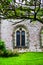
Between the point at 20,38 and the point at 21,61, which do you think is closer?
the point at 21,61

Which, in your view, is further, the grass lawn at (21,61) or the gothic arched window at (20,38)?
the gothic arched window at (20,38)

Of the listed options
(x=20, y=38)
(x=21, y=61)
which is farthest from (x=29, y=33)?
(x=21, y=61)

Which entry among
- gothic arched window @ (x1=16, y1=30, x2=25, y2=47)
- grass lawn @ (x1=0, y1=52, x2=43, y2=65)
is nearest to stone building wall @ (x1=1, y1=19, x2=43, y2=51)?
gothic arched window @ (x1=16, y1=30, x2=25, y2=47)

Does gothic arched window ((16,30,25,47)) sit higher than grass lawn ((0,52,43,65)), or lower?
lower

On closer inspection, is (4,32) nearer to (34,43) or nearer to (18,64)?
(34,43)

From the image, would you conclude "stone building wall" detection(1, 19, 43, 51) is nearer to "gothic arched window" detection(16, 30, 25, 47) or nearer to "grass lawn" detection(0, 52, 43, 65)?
"gothic arched window" detection(16, 30, 25, 47)

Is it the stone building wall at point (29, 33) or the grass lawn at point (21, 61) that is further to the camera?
the stone building wall at point (29, 33)

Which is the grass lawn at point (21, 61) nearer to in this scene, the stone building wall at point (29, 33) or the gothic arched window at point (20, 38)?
the stone building wall at point (29, 33)

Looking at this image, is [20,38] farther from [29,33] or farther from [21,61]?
[21,61]

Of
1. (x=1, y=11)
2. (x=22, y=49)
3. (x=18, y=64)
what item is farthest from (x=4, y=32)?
(x=1, y=11)

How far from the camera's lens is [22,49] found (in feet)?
72.0

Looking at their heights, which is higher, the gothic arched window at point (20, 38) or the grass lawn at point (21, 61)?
the grass lawn at point (21, 61)

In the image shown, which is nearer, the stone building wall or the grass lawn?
the grass lawn

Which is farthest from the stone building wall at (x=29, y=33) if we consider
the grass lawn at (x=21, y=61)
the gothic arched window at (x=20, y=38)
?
the grass lawn at (x=21, y=61)
